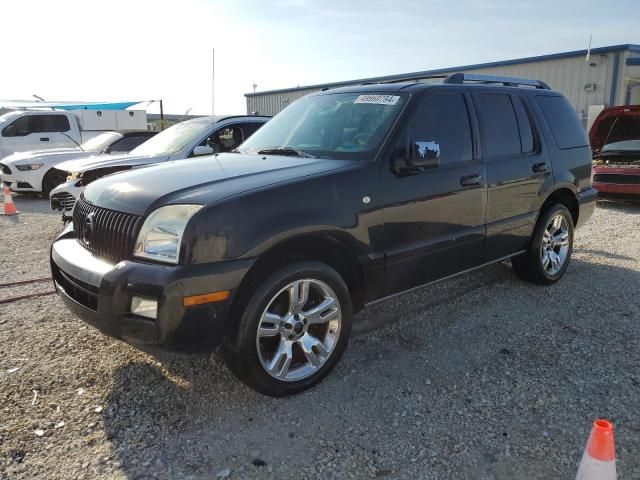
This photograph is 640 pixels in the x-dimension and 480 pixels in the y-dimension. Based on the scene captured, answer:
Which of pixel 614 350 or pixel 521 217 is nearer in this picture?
pixel 614 350

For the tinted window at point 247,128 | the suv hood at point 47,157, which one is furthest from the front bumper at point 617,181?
the suv hood at point 47,157

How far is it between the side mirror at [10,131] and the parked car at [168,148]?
6.81m

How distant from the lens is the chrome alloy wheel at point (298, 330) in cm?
298

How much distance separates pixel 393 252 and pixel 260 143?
1.53 m

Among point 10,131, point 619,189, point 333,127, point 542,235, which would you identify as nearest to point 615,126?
point 619,189

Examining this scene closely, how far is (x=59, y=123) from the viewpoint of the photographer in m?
13.7

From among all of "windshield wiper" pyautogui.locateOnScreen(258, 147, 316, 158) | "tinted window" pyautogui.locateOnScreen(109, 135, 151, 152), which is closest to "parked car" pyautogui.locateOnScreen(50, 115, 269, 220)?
"tinted window" pyautogui.locateOnScreen(109, 135, 151, 152)

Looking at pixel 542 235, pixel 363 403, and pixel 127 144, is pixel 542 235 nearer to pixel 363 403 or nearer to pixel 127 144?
pixel 363 403

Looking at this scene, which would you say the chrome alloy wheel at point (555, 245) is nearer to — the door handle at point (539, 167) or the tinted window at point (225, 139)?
the door handle at point (539, 167)

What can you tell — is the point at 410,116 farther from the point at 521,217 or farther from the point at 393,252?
the point at 521,217

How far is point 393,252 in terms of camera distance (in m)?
3.46

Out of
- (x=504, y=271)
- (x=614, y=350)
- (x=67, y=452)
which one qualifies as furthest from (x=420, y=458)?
(x=504, y=271)

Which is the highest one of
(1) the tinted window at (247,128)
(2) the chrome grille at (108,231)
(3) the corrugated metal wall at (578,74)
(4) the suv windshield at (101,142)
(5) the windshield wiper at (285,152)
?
(3) the corrugated metal wall at (578,74)

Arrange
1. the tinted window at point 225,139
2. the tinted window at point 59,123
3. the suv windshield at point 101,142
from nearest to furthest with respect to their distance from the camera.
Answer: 1. the tinted window at point 225,139
2. the suv windshield at point 101,142
3. the tinted window at point 59,123
